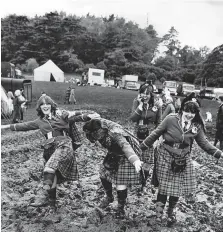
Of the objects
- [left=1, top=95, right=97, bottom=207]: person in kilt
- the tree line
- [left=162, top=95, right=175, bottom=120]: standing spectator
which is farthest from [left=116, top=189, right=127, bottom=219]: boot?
the tree line

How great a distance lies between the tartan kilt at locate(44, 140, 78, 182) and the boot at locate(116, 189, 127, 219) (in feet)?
2.12

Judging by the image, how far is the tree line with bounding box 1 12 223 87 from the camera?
359 inches

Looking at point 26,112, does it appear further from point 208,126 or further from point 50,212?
point 50,212

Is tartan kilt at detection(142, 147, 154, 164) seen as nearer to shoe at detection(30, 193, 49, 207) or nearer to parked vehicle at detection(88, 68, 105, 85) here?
shoe at detection(30, 193, 49, 207)

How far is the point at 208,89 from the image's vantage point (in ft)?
36.9

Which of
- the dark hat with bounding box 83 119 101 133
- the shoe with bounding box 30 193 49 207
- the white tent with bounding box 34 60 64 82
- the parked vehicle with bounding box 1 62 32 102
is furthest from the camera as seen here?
the white tent with bounding box 34 60 64 82

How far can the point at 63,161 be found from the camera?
11.0ft

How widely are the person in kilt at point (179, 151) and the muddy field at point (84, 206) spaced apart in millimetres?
422

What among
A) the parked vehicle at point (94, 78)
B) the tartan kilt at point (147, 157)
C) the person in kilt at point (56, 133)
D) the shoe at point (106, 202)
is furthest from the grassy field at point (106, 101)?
the person in kilt at point (56, 133)

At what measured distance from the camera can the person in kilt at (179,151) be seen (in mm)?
3158

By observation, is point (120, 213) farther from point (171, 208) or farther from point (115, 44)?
point (115, 44)

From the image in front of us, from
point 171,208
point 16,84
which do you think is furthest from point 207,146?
point 16,84

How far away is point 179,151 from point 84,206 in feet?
4.85

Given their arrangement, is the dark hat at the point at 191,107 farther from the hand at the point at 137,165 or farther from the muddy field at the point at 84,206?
the muddy field at the point at 84,206
